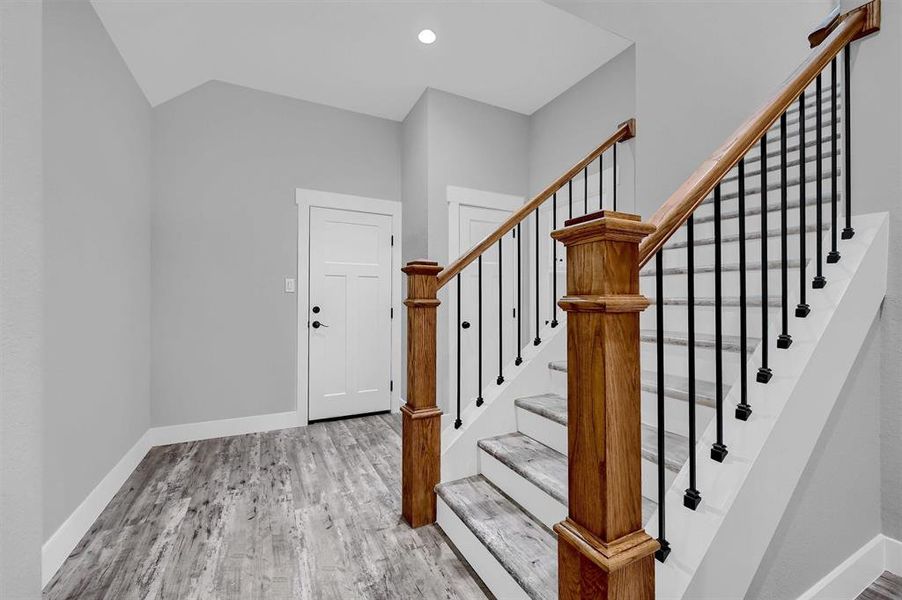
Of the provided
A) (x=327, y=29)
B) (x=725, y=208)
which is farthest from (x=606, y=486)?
(x=327, y=29)

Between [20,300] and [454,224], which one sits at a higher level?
[454,224]

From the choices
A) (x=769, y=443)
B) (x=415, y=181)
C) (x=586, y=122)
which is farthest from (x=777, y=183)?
(x=415, y=181)

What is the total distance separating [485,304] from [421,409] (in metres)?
1.97

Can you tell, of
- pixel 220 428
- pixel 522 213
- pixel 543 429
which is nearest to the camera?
pixel 543 429

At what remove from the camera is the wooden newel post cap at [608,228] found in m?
0.86

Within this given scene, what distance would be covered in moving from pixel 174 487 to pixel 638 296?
2.70 metres

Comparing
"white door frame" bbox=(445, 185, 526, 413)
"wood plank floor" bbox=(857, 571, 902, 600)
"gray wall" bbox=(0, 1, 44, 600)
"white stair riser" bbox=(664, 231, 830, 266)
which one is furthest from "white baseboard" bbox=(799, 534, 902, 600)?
"white door frame" bbox=(445, 185, 526, 413)

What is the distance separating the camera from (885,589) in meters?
1.50

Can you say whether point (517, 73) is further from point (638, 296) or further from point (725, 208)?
point (638, 296)

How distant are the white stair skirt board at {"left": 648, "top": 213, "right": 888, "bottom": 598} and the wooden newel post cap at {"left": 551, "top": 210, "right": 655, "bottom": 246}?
682 mm

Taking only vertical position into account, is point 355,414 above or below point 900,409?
below

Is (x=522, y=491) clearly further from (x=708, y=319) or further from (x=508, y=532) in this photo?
(x=708, y=319)

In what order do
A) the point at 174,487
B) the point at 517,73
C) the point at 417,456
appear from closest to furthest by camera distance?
1. the point at 417,456
2. the point at 174,487
3. the point at 517,73

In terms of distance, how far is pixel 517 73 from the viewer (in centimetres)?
334
